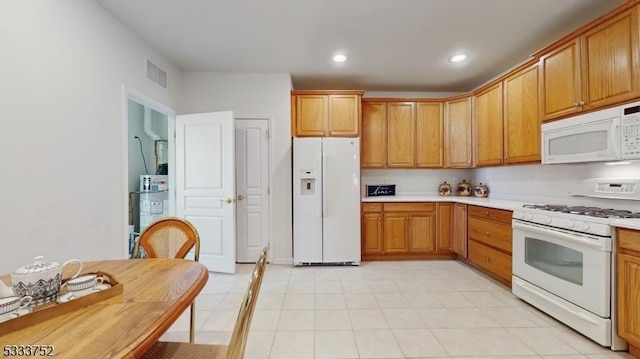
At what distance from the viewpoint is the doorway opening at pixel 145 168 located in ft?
14.6

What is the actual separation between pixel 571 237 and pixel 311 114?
3.04 metres

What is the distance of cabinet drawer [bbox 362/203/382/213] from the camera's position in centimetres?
395

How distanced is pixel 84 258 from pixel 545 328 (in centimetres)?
363

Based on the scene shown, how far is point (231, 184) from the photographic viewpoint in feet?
11.5

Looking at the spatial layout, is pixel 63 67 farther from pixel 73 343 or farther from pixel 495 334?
pixel 495 334

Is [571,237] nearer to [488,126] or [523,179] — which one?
[523,179]

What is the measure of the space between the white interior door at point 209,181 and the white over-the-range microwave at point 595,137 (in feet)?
11.0

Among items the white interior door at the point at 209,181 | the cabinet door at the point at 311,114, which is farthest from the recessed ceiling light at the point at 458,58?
the white interior door at the point at 209,181

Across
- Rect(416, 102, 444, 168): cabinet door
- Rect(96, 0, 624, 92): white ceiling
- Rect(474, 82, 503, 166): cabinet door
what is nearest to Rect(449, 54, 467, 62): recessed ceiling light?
Rect(96, 0, 624, 92): white ceiling

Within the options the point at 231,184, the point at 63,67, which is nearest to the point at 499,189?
the point at 231,184

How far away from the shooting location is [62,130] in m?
2.01

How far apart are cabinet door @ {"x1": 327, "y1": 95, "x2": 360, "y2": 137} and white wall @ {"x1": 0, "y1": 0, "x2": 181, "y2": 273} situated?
2.34m

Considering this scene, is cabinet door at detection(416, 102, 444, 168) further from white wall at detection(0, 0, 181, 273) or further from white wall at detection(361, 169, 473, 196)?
white wall at detection(0, 0, 181, 273)

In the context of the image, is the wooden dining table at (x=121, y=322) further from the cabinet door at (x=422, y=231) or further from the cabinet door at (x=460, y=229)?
the cabinet door at (x=460, y=229)
